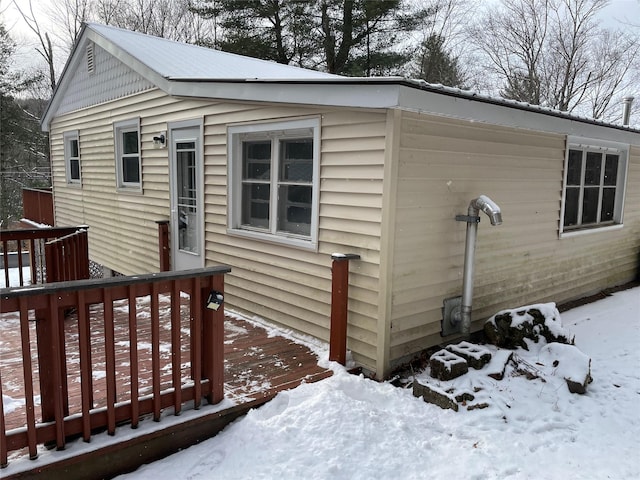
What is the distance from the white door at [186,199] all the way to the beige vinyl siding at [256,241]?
190mm

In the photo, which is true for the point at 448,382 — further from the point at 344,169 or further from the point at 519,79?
the point at 519,79

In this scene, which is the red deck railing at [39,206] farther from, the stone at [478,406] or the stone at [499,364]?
the stone at [478,406]

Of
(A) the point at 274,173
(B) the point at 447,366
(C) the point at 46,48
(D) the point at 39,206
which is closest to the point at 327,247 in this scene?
(A) the point at 274,173

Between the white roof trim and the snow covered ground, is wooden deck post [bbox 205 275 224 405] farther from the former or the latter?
the white roof trim

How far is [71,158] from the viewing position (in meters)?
10.1

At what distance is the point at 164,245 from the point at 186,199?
83 cm

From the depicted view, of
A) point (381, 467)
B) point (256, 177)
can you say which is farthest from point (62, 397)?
point (256, 177)

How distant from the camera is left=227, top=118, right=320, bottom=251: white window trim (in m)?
4.33

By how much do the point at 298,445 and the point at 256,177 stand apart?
3203 mm

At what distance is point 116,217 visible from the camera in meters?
8.34

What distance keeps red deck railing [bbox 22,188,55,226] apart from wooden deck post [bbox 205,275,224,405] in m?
10.3

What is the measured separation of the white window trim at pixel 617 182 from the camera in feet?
19.6

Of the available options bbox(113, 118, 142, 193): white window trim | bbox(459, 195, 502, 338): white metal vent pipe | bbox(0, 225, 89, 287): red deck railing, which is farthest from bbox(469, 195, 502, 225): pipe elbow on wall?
bbox(113, 118, 142, 193): white window trim

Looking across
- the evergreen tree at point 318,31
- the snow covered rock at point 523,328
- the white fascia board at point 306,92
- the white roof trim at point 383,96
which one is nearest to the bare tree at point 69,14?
the evergreen tree at point 318,31
